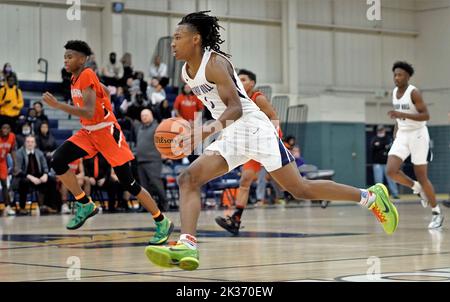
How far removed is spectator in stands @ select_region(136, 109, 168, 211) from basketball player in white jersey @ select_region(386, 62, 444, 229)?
7.44m

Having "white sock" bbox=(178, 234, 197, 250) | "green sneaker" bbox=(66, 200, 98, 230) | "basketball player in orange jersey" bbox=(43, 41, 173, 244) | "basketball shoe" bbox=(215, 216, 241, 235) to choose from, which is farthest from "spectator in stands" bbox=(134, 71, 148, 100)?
"white sock" bbox=(178, 234, 197, 250)

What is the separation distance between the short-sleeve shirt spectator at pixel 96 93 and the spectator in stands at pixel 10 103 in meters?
11.0

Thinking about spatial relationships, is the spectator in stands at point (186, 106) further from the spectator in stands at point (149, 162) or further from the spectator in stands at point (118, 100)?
the spectator in stands at point (149, 162)

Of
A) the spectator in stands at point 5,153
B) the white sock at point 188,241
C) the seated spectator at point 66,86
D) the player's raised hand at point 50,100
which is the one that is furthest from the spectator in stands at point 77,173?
the white sock at point 188,241

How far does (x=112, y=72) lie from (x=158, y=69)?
2060 mm

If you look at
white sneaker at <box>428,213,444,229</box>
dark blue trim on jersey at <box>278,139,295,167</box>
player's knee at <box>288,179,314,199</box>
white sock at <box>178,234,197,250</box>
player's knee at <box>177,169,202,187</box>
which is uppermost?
dark blue trim on jersey at <box>278,139,295,167</box>

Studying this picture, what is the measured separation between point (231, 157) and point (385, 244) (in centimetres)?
293

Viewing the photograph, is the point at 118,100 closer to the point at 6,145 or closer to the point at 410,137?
the point at 6,145

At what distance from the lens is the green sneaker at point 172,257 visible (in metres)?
6.37

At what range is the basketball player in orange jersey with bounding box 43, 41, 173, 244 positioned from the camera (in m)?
9.94

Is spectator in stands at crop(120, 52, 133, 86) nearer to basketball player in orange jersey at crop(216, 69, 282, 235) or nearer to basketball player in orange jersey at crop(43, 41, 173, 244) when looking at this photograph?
basketball player in orange jersey at crop(216, 69, 282, 235)

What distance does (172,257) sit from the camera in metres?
6.41
